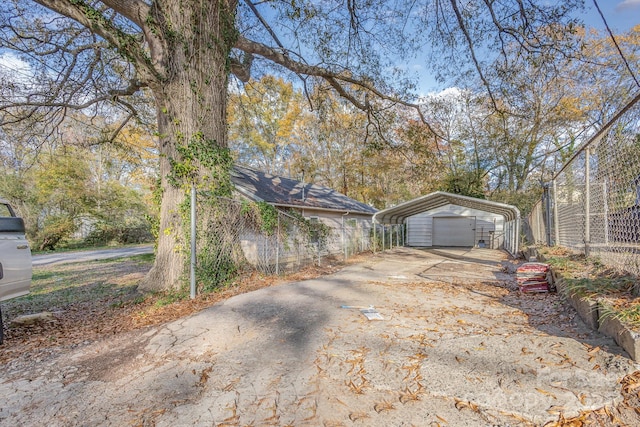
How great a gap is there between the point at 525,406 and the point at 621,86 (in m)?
23.5

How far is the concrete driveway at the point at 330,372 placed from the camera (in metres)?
2.08

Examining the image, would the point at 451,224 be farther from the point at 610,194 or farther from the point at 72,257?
the point at 72,257

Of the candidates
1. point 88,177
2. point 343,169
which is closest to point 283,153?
point 343,169

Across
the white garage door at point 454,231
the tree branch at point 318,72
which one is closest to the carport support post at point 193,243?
the tree branch at point 318,72

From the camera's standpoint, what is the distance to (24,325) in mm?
4621

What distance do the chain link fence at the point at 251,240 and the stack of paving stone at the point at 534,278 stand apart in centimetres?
514

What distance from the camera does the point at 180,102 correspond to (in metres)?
5.93

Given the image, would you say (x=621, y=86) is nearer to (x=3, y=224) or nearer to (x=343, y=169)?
(x=343, y=169)

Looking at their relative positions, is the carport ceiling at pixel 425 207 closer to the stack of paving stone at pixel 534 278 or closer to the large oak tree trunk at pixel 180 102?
the stack of paving stone at pixel 534 278

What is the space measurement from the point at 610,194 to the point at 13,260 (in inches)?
271

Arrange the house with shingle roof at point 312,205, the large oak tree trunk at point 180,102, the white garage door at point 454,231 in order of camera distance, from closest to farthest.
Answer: the large oak tree trunk at point 180,102 < the house with shingle roof at point 312,205 < the white garage door at point 454,231

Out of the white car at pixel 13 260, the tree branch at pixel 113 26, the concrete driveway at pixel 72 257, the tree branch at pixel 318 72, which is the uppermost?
the tree branch at pixel 318 72

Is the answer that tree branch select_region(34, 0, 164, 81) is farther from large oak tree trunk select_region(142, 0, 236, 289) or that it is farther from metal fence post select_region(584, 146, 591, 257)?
metal fence post select_region(584, 146, 591, 257)

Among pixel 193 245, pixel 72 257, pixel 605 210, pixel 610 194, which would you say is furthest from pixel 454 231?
pixel 72 257
